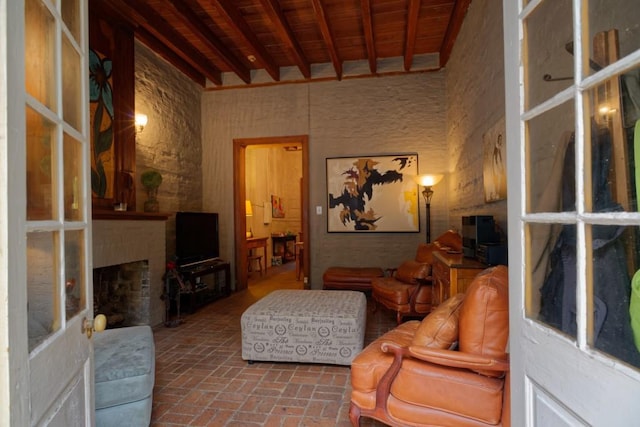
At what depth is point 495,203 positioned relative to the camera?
2943mm

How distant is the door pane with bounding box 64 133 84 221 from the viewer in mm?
1043

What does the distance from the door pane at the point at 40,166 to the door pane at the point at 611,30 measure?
1.34 meters

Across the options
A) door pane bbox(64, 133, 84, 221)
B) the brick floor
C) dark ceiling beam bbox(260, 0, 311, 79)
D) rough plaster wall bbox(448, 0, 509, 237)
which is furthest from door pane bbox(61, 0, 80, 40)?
dark ceiling beam bbox(260, 0, 311, 79)

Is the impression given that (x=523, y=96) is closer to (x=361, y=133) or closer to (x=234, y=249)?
(x=361, y=133)

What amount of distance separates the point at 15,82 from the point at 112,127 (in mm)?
3486

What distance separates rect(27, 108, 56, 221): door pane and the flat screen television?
3.85 m

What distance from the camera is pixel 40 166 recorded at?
884 mm

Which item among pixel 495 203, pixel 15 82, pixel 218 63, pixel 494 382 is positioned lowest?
pixel 494 382

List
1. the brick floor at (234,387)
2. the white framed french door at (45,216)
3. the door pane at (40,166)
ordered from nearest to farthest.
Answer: the white framed french door at (45,216), the door pane at (40,166), the brick floor at (234,387)

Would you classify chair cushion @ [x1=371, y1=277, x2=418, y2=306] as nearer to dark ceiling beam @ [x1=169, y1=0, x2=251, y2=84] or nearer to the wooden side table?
the wooden side table

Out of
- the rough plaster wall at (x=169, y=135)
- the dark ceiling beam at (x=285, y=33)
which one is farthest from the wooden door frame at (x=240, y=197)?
the dark ceiling beam at (x=285, y=33)

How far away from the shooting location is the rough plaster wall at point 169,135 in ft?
14.4

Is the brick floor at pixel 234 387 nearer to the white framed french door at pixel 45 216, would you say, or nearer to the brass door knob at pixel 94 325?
the white framed french door at pixel 45 216

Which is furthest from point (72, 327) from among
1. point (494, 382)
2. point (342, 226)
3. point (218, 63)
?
point (218, 63)
